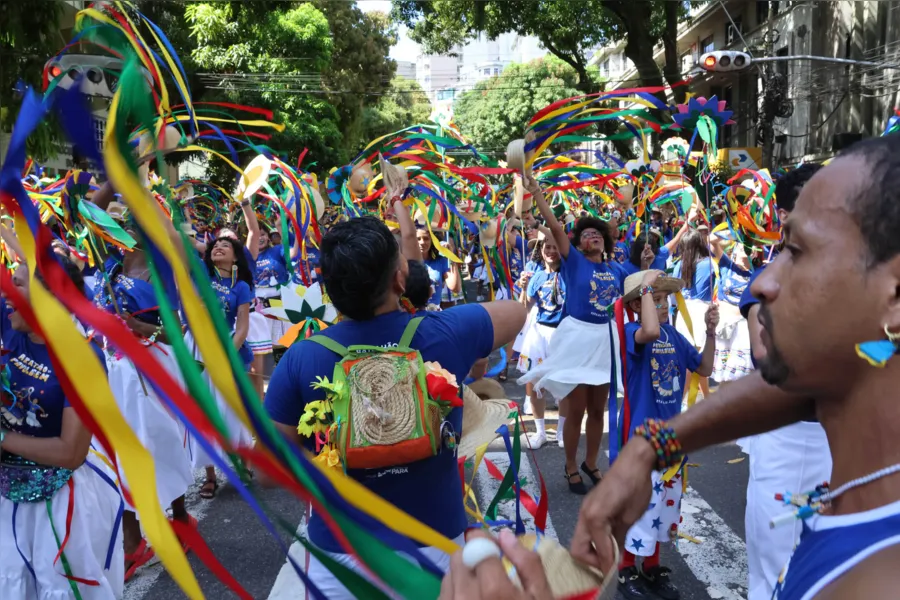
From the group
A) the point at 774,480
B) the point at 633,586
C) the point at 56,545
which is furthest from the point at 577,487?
the point at 56,545

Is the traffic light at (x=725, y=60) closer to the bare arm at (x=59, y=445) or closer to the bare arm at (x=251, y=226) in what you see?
the bare arm at (x=251, y=226)

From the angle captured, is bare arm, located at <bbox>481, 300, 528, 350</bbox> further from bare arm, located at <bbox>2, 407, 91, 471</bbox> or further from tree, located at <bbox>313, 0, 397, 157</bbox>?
tree, located at <bbox>313, 0, 397, 157</bbox>

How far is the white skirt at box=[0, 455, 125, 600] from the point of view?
2.62m

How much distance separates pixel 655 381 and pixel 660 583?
3.46ft

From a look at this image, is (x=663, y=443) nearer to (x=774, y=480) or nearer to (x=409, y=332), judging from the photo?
(x=409, y=332)

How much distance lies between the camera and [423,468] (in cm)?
218

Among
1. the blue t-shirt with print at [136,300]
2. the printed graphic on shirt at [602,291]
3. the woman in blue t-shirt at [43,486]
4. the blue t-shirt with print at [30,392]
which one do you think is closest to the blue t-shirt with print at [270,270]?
the blue t-shirt with print at [136,300]

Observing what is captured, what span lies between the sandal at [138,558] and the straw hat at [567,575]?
3.49 m

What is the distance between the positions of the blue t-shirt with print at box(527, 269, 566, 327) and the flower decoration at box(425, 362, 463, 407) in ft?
12.7

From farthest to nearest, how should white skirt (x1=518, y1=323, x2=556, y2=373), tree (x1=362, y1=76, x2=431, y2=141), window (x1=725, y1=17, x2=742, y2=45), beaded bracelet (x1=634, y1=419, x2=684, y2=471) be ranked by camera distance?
1. tree (x1=362, y1=76, x2=431, y2=141)
2. window (x1=725, y1=17, x2=742, y2=45)
3. white skirt (x1=518, y1=323, x2=556, y2=373)
4. beaded bracelet (x1=634, y1=419, x2=684, y2=471)

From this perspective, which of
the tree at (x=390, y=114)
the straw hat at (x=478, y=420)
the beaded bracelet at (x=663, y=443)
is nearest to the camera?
the beaded bracelet at (x=663, y=443)

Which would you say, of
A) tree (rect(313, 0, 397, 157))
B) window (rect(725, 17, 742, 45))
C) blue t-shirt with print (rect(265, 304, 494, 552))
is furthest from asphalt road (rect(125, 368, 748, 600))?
window (rect(725, 17, 742, 45))

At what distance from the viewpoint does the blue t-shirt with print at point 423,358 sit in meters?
2.16

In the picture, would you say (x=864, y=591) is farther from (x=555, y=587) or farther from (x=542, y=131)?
(x=542, y=131)
